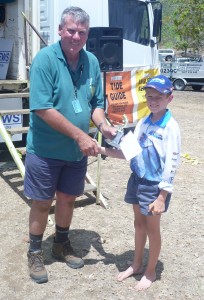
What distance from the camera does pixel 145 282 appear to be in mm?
3178

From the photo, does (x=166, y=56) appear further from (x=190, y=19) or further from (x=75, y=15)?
(x=75, y=15)

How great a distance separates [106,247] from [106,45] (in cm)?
327

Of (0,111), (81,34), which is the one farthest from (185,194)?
(81,34)

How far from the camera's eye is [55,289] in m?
3.16

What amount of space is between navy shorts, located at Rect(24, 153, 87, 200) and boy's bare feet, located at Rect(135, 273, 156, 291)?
819 millimetres

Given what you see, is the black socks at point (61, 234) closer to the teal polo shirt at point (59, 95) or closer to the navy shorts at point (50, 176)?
the navy shorts at point (50, 176)

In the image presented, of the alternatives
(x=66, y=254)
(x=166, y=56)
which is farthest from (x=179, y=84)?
(x=66, y=254)

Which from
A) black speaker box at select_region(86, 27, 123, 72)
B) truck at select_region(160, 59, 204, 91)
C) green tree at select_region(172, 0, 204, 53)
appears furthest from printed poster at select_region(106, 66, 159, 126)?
green tree at select_region(172, 0, 204, 53)

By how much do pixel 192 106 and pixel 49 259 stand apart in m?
11.2

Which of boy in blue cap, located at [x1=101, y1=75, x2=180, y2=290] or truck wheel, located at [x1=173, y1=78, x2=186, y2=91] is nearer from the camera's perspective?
boy in blue cap, located at [x1=101, y1=75, x2=180, y2=290]

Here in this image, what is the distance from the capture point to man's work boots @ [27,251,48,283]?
3.22 metres

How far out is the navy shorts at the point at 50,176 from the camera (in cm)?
302

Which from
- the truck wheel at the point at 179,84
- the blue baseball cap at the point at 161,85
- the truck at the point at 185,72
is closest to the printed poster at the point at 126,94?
the blue baseball cap at the point at 161,85

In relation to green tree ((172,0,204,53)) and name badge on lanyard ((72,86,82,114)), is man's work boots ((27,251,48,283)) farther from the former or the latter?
green tree ((172,0,204,53))
